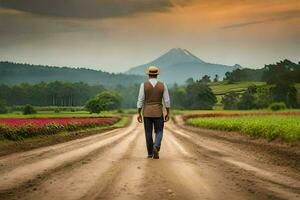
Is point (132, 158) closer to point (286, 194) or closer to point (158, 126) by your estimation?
point (158, 126)

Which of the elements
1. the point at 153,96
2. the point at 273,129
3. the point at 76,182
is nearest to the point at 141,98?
the point at 153,96

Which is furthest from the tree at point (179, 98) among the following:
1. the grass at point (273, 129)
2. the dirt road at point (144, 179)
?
the dirt road at point (144, 179)

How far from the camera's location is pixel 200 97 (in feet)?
429

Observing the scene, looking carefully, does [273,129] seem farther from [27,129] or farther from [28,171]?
[28,171]

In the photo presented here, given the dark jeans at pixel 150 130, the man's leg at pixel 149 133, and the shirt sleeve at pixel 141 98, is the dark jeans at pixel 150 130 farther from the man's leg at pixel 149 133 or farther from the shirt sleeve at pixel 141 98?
the shirt sleeve at pixel 141 98

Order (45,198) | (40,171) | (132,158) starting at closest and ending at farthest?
(45,198)
(40,171)
(132,158)

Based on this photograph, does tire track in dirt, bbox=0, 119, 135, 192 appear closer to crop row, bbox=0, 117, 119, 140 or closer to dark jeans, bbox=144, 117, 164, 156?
dark jeans, bbox=144, 117, 164, 156

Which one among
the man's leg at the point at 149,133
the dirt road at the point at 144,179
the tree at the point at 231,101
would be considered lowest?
the dirt road at the point at 144,179

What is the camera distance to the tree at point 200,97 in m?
126

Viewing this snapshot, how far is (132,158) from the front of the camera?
46.3 ft

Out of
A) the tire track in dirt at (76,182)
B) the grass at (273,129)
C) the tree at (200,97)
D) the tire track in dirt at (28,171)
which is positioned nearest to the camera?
the tire track in dirt at (76,182)

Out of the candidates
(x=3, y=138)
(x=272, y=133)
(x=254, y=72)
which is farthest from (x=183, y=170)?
(x=254, y=72)

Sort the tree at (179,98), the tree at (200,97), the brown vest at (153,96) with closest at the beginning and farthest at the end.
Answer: the brown vest at (153,96)
the tree at (200,97)
the tree at (179,98)

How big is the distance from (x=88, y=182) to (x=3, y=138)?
55.4 feet
